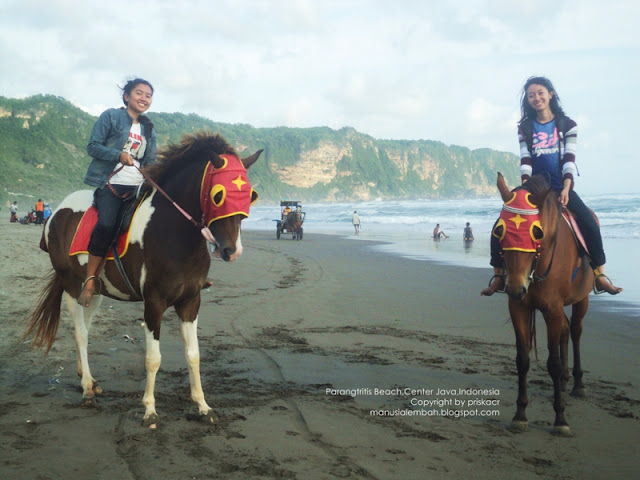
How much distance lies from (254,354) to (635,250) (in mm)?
→ 17401

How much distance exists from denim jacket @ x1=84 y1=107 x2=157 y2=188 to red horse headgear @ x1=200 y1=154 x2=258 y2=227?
1.16 meters

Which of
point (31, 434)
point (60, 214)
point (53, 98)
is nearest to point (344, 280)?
point (60, 214)

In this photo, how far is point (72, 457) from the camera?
3.55m

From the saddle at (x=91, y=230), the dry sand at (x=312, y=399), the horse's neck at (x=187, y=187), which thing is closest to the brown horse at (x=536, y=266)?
the dry sand at (x=312, y=399)

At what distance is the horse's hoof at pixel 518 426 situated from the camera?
4382 millimetres

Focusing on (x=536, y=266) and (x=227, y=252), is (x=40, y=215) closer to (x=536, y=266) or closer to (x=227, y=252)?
(x=227, y=252)

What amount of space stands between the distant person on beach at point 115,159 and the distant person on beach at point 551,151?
11.4 ft

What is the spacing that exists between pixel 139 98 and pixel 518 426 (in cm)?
450

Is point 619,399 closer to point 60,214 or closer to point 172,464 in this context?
point 172,464

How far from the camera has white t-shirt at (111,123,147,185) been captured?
15.9 feet

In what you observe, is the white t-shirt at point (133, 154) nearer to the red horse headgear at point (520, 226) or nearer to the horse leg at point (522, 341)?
the red horse headgear at point (520, 226)

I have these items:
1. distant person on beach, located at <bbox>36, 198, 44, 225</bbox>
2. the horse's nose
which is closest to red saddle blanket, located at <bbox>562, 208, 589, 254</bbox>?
the horse's nose

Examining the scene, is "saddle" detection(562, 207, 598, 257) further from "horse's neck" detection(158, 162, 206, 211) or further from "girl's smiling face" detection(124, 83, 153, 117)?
"girl's smiling face" detection(124, 83, 153, 117)

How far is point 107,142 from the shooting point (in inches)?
194
